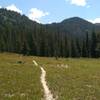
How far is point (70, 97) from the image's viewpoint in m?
24.4

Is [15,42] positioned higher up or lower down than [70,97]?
higher up

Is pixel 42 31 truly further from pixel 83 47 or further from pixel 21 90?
pixel 21 90

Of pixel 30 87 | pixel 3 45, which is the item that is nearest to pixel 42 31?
pixel 3 45

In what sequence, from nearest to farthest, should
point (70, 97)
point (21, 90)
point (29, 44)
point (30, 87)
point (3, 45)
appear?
point (70, 97) → point (21, 90) → point (30, 87) → point (29, 44) → point (3, 45)

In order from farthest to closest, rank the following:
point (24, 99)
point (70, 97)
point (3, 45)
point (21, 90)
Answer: point (3, 45), point (21, 90), point (70, 97), point (24, 99)

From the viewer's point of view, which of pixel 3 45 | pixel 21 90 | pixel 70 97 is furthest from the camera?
→ pixel 3 45

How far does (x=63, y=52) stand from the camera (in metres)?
183

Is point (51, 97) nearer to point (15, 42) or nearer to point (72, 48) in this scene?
point (72, 48)

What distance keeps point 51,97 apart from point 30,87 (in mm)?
5907

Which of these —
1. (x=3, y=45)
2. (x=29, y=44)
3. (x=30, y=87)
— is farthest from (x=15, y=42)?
(x=30, y=87)

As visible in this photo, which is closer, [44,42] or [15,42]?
[44,42]

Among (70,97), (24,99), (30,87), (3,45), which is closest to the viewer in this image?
(24,99)

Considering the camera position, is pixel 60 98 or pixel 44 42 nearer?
pixel 60 98

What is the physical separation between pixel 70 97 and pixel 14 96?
151 inches
